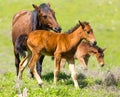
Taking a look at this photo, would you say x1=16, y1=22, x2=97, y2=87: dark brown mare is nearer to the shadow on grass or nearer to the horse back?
the horse back

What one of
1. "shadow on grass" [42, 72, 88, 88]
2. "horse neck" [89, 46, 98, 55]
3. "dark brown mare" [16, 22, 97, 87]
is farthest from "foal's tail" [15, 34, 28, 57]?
"horse neck" [89, 46, 98, 55]

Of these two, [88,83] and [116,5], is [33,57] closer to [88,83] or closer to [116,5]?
[88,83]

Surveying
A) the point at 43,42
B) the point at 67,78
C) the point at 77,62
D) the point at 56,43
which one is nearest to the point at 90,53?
the point at 67,78

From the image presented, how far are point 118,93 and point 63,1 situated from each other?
44.0 meters

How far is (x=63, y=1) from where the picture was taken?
186 ft

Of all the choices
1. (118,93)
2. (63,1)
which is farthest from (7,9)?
(118,93)

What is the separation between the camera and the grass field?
12.7 m

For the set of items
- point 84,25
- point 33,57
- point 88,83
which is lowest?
point 88,83

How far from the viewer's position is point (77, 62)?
2830cm

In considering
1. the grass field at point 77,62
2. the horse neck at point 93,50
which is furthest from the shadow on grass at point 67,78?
the horse neck at point 93,50

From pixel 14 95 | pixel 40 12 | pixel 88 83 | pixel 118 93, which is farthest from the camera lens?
pixel 40 12

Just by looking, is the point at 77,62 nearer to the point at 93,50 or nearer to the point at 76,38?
the point at 93,50

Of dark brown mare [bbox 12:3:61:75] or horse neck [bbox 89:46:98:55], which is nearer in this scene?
dark brown mare [bbox 12:3:61:75]

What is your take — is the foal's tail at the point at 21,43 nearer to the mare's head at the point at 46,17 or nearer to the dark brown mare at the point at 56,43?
the dark brown mare at the point at 56,43
